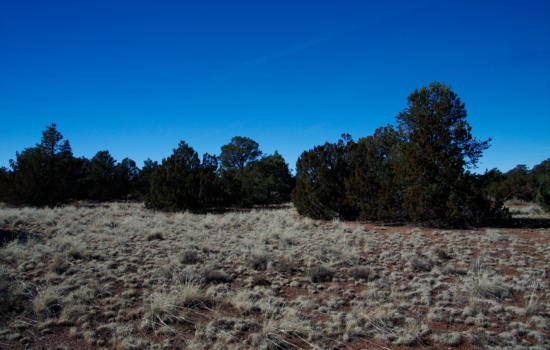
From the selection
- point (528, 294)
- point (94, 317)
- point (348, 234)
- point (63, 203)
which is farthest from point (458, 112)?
point (63, 203)

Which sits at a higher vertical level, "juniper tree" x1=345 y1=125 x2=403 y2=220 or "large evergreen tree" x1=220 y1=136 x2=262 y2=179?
"large evergreen tree" x1=220 y1=136 x2=262 y2=179

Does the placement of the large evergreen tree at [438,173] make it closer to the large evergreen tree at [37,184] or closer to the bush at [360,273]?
the bush at [360,273]

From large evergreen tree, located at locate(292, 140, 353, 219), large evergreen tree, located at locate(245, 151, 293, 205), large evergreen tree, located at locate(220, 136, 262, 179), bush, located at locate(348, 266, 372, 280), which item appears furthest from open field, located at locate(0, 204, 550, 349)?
large evergreen tree, located at locate(220, 136, 262, 179)

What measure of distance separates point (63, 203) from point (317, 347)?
26627mm

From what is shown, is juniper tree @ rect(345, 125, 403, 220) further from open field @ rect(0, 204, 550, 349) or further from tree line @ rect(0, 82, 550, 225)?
open field @ rect(0, 204, 550, 349)

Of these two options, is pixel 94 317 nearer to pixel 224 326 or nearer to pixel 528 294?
pixel 224 326

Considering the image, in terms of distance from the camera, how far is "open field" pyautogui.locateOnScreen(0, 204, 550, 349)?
414 cm

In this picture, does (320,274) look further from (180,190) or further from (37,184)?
(37,184)

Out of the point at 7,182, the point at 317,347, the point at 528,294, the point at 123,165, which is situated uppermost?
the point at 123,165

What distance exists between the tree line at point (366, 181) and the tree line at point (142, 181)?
0.09 metres

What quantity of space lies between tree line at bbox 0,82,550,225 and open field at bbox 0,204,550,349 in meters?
2.50

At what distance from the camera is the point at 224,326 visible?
4434 millimetres

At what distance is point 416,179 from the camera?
39.1ft

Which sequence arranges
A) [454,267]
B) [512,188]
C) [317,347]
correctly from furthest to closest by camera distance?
[512,188] → [454,267] → [317,347]
